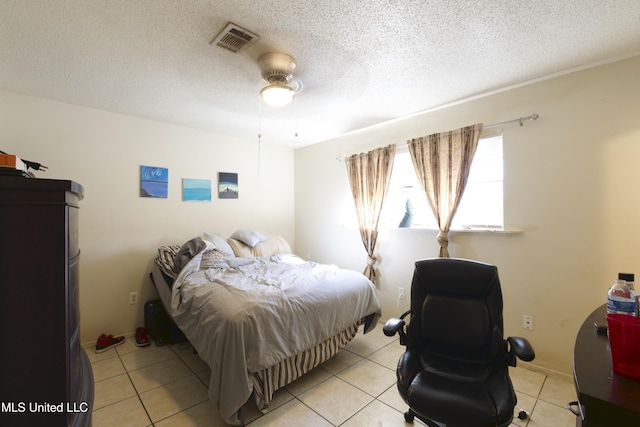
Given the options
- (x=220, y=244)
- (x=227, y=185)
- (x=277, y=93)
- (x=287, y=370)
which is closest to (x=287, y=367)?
(x=287, y=370)

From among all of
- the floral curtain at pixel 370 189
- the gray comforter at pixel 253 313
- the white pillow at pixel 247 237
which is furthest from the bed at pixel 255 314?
the floral curtain at pixel 370 189

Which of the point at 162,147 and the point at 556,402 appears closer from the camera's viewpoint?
the point at 556,402

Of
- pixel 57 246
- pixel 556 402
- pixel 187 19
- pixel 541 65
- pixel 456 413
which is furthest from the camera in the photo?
pixel 541 65

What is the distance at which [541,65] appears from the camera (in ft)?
6.99

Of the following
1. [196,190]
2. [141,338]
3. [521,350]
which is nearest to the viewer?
[521,350]

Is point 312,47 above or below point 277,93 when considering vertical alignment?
above

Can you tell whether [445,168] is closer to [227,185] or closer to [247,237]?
[247,237]

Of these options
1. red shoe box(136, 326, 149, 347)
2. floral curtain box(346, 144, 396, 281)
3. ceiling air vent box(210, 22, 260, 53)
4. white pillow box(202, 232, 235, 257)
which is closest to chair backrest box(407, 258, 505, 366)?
floral curtain box(346, 144, 396, 281)

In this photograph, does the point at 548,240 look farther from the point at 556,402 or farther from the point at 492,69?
the point at 492,69

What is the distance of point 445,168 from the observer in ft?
9.25

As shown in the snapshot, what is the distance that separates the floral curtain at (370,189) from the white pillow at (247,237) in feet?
4.53

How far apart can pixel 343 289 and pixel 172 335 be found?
6.29 feet

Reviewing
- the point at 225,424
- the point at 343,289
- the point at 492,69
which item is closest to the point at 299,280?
the point at 343,289

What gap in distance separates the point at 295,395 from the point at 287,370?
9.6 inches
